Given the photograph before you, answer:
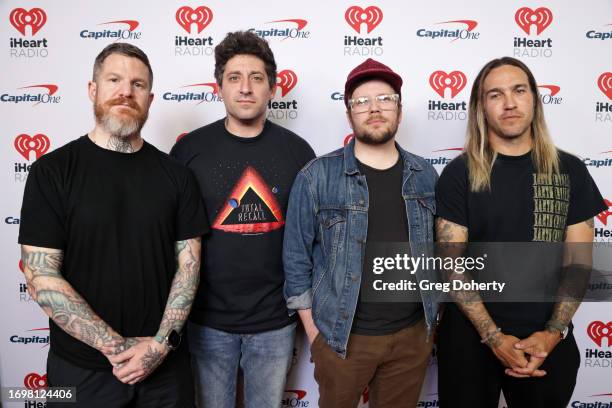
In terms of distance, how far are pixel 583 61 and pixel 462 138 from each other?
31.2 inches

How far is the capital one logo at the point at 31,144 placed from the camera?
2293 millimetres

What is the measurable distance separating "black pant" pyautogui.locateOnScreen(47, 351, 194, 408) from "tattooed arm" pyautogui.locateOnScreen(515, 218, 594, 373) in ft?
4.24

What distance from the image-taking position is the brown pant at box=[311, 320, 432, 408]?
155 centimetres

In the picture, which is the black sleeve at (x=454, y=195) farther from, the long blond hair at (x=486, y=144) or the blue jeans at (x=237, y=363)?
the blue jeans at (x=237, y=363)

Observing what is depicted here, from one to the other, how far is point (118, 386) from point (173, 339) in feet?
0.72

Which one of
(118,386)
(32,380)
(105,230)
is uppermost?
(105,230)

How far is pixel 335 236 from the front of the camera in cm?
158

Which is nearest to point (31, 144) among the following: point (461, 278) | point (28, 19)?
point (28, 19)

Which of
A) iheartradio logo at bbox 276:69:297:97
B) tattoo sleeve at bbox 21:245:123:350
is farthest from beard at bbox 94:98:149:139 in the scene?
iheartradio logo at bbox 276:69:297:97

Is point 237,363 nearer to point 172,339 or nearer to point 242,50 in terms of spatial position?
point 172,339

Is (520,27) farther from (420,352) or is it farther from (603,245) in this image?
(420,352)

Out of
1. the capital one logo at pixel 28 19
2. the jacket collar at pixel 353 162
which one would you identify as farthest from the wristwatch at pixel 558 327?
the capital one logo at pixel 28 19

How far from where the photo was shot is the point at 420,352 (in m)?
1.60

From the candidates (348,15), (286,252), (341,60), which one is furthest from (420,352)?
(348,15)
